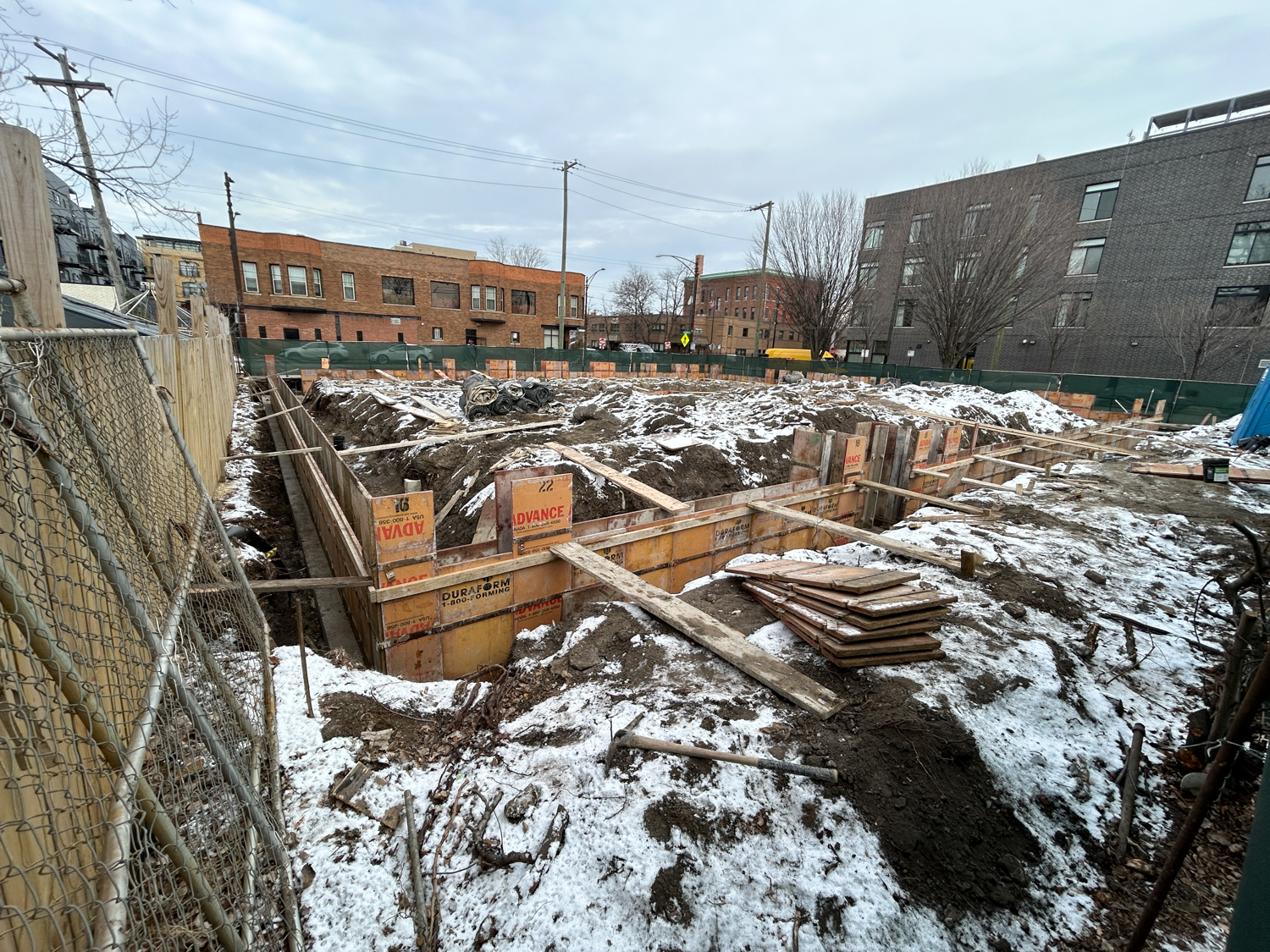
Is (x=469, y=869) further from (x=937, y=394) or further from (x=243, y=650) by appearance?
(x=937, y=394)

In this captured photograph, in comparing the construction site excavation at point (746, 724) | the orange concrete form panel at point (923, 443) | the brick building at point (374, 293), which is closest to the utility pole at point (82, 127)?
the construction site excavation at point (746, 724)

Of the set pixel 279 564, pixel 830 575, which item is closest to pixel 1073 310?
pixel 830 575

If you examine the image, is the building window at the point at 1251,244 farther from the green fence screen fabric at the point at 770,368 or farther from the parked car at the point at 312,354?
the parked car at the point at 312,354

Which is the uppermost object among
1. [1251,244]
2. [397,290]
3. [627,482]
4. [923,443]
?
[1251,244]

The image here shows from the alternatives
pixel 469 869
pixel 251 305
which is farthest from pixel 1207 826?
pixel 251 305

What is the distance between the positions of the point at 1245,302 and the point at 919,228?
633 inches

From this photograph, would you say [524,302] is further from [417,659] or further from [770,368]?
[417,659]

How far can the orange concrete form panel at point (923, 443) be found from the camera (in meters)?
11.8

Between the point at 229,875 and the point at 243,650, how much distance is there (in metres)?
2.50

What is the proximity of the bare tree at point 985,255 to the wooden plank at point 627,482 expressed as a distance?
25.9 m

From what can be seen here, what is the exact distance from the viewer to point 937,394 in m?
23.4

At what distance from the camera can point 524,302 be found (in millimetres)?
47281

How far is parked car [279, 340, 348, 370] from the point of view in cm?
2897

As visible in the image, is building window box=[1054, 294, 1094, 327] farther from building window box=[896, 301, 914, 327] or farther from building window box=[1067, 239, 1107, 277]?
building window box=[896, 301, 914, 327]
